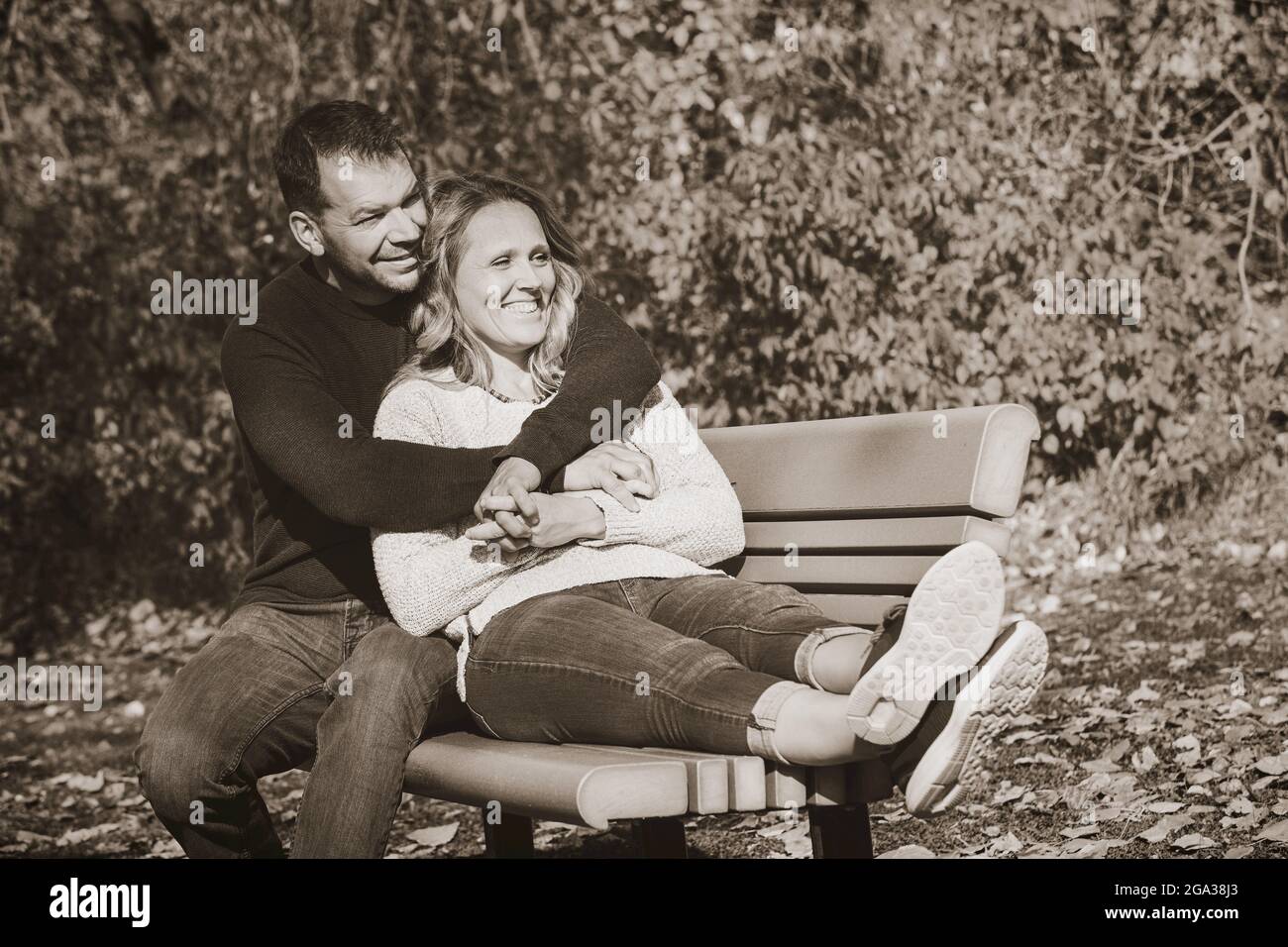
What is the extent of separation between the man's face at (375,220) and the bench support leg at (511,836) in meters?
1.09

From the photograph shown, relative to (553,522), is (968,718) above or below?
below

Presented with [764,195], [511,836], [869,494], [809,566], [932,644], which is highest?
[764,195]

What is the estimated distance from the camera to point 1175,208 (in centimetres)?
705

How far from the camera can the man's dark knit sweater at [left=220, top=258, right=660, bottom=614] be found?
2678 mm

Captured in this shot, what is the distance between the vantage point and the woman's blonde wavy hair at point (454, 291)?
3.03 meters

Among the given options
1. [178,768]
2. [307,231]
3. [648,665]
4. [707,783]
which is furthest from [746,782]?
[307,231]

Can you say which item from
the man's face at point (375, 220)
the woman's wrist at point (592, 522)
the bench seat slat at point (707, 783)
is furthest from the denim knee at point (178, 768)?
the man's face at point (375, 220)

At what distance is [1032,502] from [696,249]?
7.27ft

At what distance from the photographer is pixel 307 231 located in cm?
316

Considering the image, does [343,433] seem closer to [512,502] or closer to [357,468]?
[357,468]

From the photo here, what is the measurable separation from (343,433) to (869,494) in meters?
0.98

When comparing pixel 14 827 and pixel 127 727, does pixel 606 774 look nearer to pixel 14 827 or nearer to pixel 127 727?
pixel 14 827

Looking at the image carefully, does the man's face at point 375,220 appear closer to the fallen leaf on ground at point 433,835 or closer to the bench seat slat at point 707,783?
the bench seat slat at point 707,783

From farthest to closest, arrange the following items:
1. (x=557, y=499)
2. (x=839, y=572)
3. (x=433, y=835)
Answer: (x=433, y=835), (x=839, y=572), (x=557, y=499)
